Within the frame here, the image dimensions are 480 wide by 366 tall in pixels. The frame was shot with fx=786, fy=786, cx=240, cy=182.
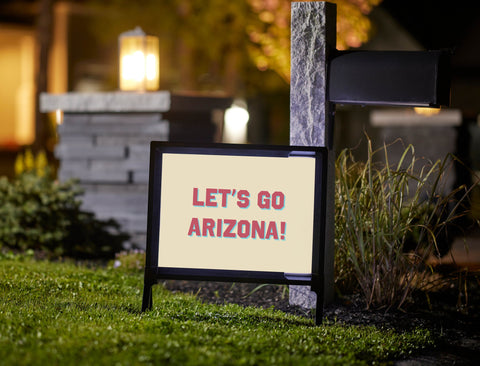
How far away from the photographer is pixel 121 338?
5.04 m

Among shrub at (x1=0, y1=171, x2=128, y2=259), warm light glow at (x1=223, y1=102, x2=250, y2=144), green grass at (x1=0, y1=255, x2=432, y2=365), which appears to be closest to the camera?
green grass at (x1=0, y1=255, x2=432, y2=365)

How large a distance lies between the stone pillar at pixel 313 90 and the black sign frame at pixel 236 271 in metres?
0.72

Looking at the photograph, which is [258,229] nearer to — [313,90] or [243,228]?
[243,228]

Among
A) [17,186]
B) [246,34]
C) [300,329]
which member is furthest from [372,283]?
[246,34]

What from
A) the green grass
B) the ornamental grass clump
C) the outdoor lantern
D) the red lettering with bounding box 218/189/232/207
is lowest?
the green grass

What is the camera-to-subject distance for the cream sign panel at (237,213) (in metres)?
6.04

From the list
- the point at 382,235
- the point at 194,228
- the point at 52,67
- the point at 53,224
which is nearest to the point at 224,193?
the point at 194,228

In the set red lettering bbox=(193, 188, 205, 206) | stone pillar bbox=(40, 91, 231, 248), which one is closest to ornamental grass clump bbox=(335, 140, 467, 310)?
red lettering bbox=(193, 188, 205, 206)

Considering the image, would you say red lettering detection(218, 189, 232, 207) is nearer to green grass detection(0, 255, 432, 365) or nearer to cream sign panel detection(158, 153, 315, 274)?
cream sign panel detection(158, 153, 315, 274)

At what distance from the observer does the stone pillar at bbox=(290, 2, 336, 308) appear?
22.0ft

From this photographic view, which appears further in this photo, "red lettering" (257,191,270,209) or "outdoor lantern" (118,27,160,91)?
"outdoor lantern" (118,27,160,91)

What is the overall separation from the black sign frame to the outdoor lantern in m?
4.44

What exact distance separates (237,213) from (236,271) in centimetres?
45

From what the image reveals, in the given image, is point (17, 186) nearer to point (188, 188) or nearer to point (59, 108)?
point (59, 108)
